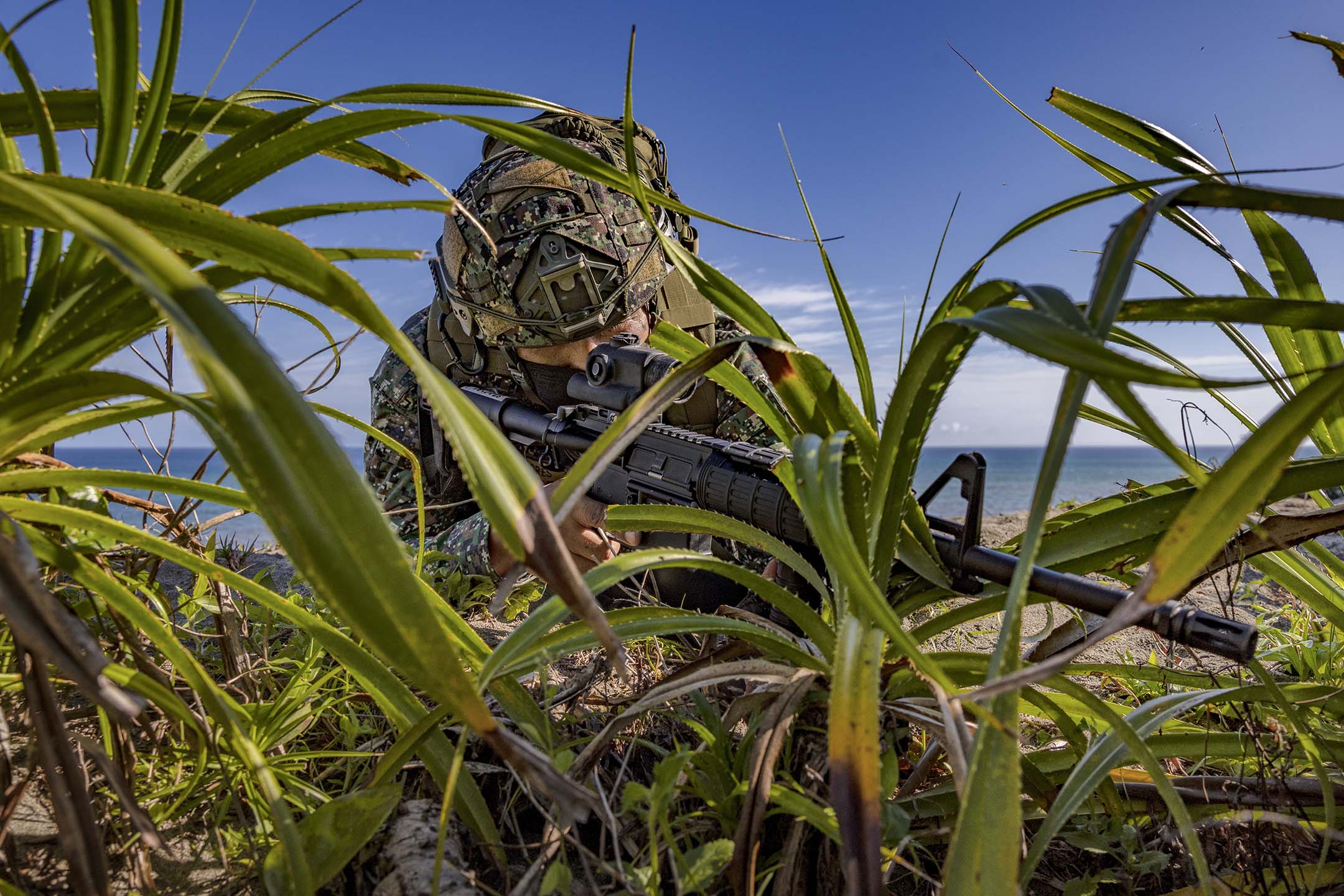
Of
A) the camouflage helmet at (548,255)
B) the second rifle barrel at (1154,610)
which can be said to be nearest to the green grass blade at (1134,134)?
the second rifle barrel at (1154,610)

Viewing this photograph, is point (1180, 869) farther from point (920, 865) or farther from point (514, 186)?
point (514, 186)

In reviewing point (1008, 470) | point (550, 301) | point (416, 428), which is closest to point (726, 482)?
point (550, 301)

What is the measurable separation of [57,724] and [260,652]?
0.63m

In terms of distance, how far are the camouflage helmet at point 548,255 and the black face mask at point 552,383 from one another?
0.12 m

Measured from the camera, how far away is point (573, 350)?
2.73 metres

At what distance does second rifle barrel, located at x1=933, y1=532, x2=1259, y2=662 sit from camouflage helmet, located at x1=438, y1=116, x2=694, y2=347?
75.3 inches

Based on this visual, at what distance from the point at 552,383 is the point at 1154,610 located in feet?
7.42

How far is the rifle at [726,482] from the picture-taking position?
76 cm

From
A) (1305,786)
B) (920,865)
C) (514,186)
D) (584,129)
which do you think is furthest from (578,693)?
(584,129)

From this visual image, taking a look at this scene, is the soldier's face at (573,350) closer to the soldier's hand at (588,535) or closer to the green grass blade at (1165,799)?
the soldier's hand at (588,535)

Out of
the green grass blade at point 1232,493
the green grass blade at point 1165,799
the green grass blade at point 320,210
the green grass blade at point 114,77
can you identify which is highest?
the green grass blade at point 114,77

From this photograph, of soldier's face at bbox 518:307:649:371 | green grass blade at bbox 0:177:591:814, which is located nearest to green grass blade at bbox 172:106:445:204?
green grass blade at bbox 0:177:591:814

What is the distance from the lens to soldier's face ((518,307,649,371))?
272 cm

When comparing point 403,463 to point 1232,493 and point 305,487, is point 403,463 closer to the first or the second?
point 305,487
